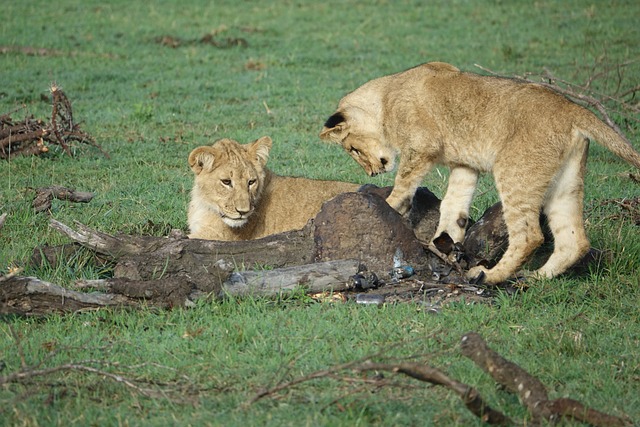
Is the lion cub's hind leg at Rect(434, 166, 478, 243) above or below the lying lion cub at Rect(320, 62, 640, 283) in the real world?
below

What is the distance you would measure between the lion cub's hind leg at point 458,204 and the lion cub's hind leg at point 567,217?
727 mm

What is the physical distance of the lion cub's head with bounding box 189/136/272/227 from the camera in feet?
22.8

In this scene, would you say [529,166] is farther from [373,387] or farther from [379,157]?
[373,387]

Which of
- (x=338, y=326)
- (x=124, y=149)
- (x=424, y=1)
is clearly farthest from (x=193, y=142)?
(x=424, y=1)

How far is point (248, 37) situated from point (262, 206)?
916 cm

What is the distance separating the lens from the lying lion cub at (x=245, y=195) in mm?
6992

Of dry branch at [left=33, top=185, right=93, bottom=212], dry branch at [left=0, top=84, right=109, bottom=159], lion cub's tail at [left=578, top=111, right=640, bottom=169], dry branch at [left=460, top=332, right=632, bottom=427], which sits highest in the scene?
lion cub's tail at [left=578, top=111, right=640, bottom=169]

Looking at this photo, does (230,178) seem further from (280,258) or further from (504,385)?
(504,385)

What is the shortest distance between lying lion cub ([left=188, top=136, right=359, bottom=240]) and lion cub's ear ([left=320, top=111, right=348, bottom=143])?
1.46ft

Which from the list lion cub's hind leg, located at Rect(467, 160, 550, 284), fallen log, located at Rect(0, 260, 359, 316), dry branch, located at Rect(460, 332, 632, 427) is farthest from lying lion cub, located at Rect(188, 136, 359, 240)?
dry branch, located at Rect(460, 332, 632, 427)

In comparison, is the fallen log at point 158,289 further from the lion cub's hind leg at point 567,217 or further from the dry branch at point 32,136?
the dry branch at point 32,136

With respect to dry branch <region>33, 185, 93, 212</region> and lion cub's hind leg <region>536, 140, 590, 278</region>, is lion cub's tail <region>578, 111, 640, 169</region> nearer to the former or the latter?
lion cub's hind leg <region>536, 140, 590, 278</region>

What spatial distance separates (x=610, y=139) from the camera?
6.05 meters

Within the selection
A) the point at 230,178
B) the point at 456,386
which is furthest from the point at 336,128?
the point at 456,386
